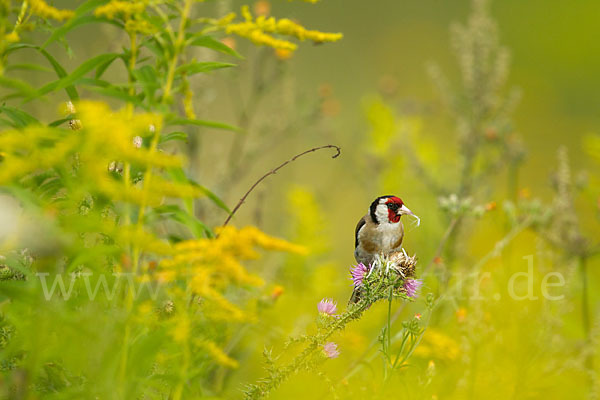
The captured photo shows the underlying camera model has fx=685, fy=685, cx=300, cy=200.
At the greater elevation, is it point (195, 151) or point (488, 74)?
point (488, 74)

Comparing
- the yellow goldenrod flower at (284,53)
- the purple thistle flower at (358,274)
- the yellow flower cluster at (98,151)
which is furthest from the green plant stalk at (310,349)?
the yellow goldenrod flower at (284,53)

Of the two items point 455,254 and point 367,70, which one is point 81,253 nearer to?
point 455,254

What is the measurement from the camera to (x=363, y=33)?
6.69m

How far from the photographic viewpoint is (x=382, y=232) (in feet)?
4.17

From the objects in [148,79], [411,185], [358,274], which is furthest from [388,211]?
[411,185]

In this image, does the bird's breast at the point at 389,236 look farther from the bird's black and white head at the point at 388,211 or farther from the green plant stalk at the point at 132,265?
the green plant stalk at the point at 132,265

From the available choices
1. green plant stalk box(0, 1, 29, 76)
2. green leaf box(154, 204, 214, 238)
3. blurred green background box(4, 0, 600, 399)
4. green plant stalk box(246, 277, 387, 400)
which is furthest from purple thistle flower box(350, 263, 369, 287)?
green plant stalk box(0, 1, 29, 76)

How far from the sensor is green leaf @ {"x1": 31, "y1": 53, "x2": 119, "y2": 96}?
3.53 feet

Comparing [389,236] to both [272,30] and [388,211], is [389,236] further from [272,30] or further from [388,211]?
[272,30]

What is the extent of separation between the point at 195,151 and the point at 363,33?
4447 mm

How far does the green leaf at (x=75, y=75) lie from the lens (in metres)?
1.08

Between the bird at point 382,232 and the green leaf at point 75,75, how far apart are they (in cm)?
56

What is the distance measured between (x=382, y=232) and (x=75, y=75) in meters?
0.60

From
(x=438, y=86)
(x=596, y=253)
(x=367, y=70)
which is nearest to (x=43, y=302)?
A: (x=596, y=253)
